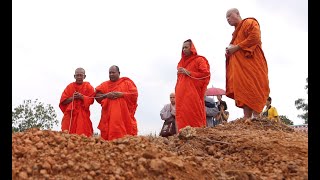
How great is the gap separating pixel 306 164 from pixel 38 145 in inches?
101

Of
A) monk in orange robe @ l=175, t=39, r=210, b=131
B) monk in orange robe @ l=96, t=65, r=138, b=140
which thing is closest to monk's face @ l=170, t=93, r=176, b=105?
monk in orange robe @ l=96, t=65, r=138, b=140

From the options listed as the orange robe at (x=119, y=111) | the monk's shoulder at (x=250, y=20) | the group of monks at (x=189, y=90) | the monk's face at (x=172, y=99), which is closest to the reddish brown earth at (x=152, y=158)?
the group of monks at (x=189, y=90)

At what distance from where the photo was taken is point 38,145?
395cm

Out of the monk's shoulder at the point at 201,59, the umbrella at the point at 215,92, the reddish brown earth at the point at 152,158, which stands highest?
the monk's shoulder at the point at 201,59

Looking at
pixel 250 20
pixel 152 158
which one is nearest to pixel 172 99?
pixel 250 20

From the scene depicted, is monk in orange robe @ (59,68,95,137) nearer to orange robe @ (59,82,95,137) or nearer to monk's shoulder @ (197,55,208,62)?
orange robe @ (59,82,95,137)

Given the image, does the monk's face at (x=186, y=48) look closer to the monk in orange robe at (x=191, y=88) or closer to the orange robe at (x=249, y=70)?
the monk in orange robe at (x=191, y=88)

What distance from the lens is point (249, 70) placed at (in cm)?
738

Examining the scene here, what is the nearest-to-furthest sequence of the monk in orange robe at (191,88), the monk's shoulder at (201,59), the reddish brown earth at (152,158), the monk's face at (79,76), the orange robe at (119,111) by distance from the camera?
the reddish brown earth at (152,158) < the monk in orange robe at (191,88) < the monk's shoulder at (201,59) < the orange robe at (119,111) < the monk's face at (79,76)

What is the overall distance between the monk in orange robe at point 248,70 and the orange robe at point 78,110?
314cm

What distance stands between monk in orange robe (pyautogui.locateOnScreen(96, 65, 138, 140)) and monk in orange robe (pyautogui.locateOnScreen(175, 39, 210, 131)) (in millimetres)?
1190

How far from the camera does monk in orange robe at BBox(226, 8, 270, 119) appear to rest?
288 inches

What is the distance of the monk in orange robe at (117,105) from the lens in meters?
8.60

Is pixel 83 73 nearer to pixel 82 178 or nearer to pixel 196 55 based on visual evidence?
pixel 196 55
